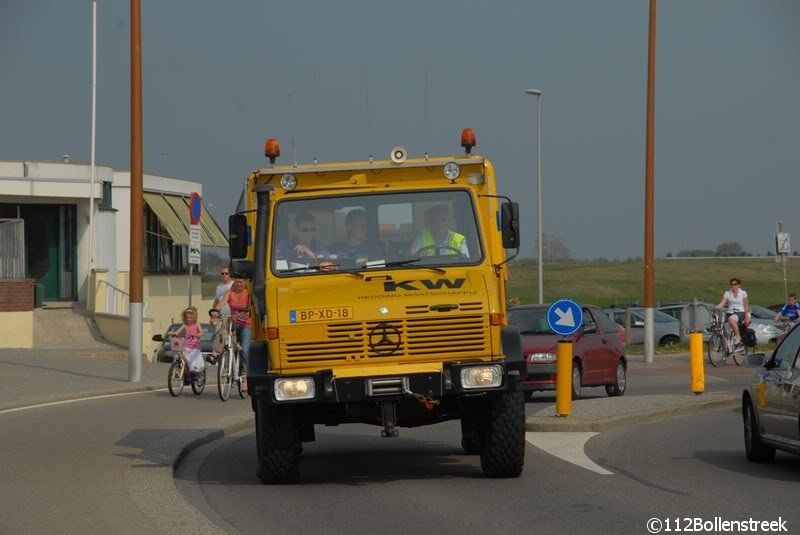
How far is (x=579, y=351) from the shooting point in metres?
20.5

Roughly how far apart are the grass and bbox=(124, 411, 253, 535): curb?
5865 cm

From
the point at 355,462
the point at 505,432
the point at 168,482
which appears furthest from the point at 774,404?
the point at 168,482

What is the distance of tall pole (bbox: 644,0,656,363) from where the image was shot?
31.1 metres

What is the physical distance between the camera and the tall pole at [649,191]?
1225 inches

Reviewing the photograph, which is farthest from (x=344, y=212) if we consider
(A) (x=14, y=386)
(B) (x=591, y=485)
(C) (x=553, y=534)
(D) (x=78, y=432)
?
(A) (x=14, y=386)

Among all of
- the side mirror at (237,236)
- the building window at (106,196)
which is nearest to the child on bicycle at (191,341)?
the side mirror at (237,236)

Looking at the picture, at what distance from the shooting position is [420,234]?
11.4 meters

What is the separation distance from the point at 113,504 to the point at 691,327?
16.2 meters

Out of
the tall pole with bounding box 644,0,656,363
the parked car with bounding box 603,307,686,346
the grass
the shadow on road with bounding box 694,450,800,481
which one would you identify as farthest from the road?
the grass

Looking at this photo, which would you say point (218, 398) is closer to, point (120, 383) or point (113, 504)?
point (120, 383)

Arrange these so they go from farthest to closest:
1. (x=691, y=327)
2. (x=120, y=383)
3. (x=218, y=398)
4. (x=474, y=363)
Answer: (x=691, y=327), (x=120, y=383), (x=218, y=398), (x=474, y=363)

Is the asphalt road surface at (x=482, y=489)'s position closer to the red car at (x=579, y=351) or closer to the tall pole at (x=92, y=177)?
the red car at (x=579, y=351)

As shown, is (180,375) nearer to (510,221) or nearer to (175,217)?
(510,221)

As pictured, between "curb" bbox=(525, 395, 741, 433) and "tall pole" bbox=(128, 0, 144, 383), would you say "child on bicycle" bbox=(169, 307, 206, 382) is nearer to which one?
"tall pole" bbox=(128, 0, 144, 383)
